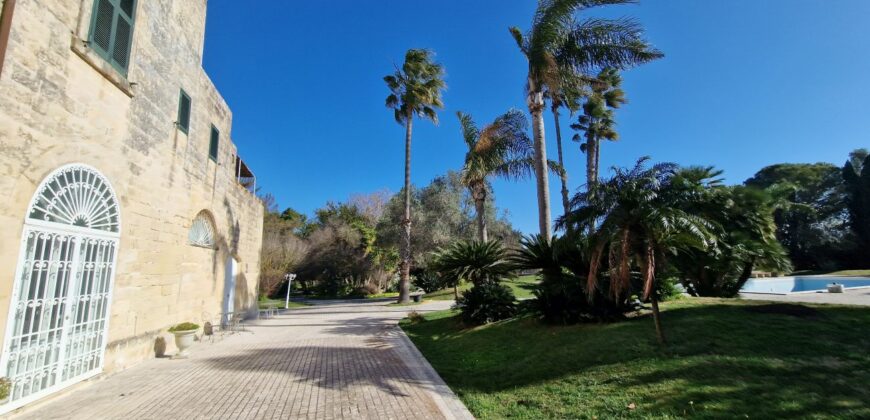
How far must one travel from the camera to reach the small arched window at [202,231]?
10.0 meters

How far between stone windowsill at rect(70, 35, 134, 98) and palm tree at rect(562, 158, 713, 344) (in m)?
8.42

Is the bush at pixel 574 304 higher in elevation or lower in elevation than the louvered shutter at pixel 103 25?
lower

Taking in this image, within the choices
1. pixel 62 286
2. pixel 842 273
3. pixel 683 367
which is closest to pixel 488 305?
pixel 683 367

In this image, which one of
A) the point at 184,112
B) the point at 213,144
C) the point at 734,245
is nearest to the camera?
the point at 184,112

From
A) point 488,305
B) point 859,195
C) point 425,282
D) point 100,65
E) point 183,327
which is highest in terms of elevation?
point 859,195

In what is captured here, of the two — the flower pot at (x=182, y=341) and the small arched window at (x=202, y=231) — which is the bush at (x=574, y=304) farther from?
the small arched window at (x=202, y=231)

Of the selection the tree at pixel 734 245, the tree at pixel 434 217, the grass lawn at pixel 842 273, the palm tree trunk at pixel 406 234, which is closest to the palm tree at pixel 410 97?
the palm tree trunk at pixel 406 234

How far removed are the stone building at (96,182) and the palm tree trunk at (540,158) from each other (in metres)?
9.61

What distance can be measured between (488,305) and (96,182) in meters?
8.83

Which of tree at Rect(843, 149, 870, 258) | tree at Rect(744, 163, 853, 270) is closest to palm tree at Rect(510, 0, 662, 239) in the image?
tree at Rect(744, 163, 853, 270)

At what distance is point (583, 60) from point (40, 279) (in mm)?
13397

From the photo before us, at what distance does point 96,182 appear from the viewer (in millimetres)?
6156

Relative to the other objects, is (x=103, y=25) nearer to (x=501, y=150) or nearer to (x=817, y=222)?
(x=501, y=150)

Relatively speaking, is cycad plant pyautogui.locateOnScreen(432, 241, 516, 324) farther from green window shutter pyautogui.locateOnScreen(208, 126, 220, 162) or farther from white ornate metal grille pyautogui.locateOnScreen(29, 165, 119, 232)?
white ornate metal grille pyautogui.locateOnScreen(29, 165, 119, 232)
